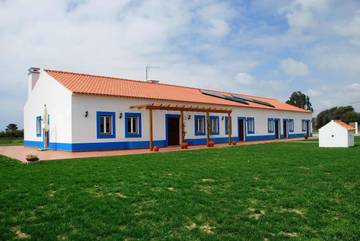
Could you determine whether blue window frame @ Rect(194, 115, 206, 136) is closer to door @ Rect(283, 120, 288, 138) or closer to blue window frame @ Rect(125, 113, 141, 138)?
blue window frame @ Rect(125, 113, 141, 138)

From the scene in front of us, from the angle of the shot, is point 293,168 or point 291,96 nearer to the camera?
point 293,168

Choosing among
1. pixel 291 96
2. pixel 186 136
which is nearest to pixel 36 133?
pixel 186 136

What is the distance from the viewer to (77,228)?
4652 millimetres

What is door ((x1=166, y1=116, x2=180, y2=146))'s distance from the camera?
21.9 meters

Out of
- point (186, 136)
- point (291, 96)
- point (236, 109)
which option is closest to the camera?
point (186, 136)

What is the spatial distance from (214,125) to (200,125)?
158cm

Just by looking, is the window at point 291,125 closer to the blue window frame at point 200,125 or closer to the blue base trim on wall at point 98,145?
the blue window frame at point 200,125

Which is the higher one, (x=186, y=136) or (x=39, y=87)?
(x=39, y=87)

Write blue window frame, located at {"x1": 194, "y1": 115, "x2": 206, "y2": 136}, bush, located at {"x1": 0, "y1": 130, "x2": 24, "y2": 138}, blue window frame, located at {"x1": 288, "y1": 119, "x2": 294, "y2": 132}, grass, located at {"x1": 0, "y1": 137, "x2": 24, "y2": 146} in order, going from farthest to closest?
blue window frame, located at {"x1": 288, "y1": 119, "x2": 294, "y2": 132}
bush, located at {"x1": 0, "y1": 130, "x2": 24, "y2": 138}
grass, located at {"x1": 0, "y1": 137, "x2": 24, "y2": 146}
blue window frame, located at {"x1": 194, "y1": 115, "x2": 206, "y2": 136}

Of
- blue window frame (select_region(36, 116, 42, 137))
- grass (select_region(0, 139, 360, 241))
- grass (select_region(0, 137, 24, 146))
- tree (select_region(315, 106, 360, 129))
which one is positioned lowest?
grass (select_region(0, 139, 360, 241))

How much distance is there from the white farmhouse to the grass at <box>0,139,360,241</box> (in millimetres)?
8240

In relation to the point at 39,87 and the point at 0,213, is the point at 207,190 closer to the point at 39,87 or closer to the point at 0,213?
the point at 0,213

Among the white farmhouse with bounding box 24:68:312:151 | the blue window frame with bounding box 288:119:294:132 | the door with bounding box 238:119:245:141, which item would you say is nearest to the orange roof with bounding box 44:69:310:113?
the white farmhouse with bounding box 24:68:312:151

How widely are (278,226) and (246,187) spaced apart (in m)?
2.42
